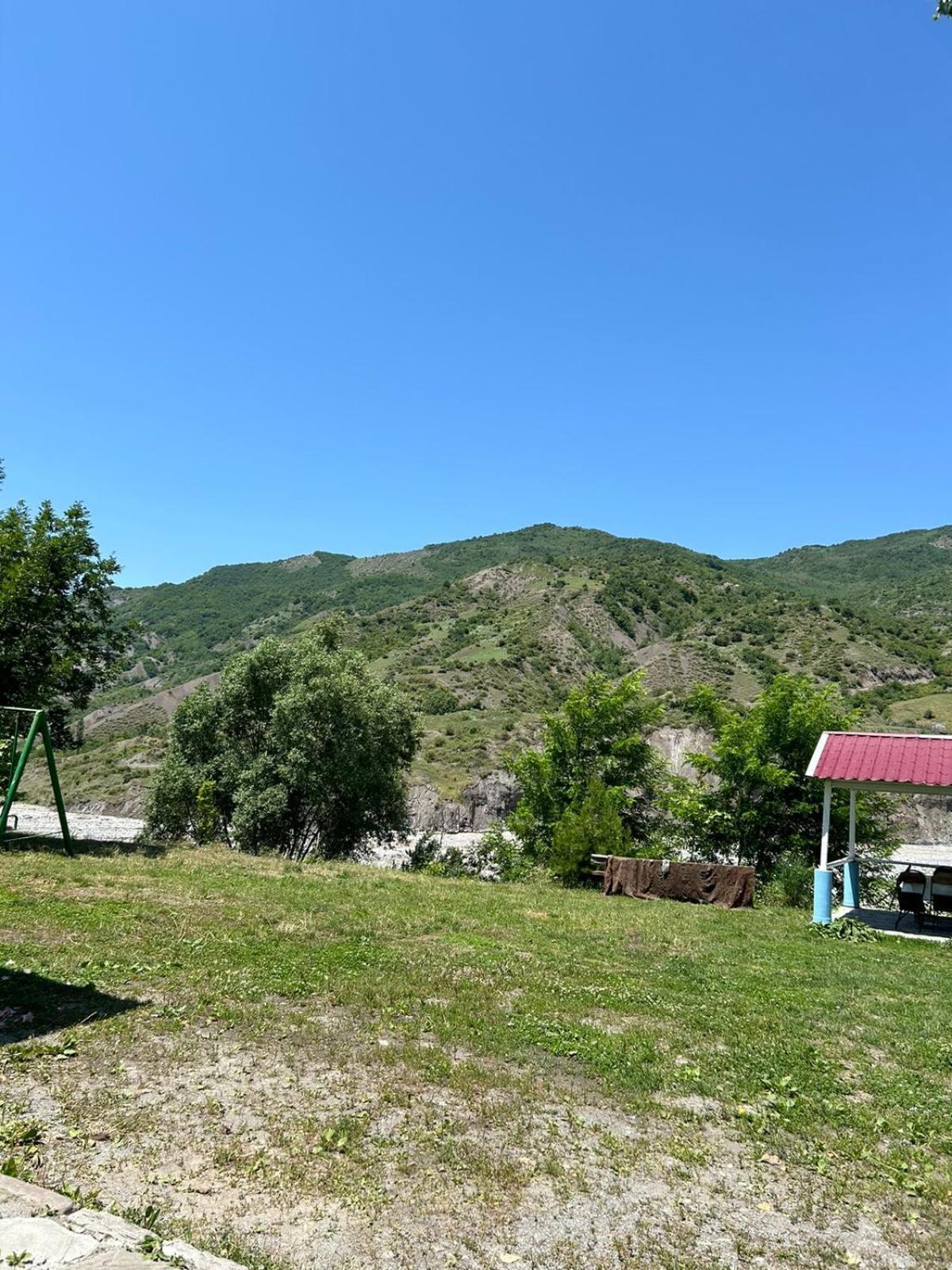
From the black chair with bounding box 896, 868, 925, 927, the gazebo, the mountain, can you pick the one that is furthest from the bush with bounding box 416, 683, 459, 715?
Answer: the black chair with bounding box 896, 868, 925, 927

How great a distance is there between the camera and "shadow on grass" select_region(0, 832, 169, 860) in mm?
17078

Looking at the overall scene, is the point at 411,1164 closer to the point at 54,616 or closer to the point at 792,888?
the point at 792,888

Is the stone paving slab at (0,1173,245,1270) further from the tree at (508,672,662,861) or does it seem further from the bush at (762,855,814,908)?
the tree at (508,672,662,861)

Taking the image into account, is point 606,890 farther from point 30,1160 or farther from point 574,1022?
point 30,1160

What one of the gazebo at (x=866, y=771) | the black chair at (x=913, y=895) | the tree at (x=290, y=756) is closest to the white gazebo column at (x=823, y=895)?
the gazebo at (x=866, y=771)

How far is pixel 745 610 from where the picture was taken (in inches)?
3794

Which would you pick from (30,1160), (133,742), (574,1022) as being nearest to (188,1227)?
(30,1160)

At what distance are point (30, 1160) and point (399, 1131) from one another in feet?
6.70

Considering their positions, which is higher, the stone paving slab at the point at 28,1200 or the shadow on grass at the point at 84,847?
the stone paving slab at the point at 28,1200

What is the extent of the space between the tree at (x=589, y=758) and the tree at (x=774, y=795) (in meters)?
3.75

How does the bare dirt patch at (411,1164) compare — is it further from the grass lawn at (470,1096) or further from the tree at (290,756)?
the tree at (290,756)

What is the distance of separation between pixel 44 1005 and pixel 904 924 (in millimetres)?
15178

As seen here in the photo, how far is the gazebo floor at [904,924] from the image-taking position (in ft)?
46.1

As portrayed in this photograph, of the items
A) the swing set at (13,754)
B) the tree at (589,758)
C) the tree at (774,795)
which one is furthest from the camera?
the tree at (589,758)
